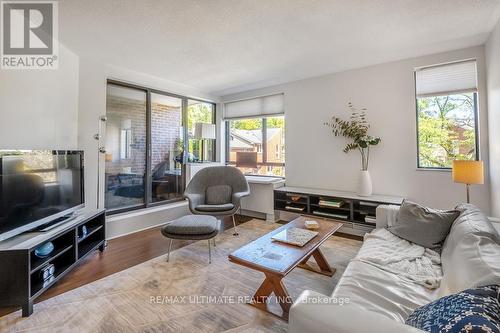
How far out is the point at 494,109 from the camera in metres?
2.43

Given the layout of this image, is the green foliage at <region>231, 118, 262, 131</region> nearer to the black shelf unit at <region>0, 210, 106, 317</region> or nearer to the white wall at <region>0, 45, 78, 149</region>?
the white wall at <region>0, 45, 78, 149</region>

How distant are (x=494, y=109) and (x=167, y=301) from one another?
3.73 meters

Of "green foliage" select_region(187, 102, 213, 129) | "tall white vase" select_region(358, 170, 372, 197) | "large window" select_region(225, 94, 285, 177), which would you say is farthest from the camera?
"green foliage" select_region(187, 102, 213, 129)

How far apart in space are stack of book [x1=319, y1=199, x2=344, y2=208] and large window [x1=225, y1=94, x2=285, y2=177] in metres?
1.18

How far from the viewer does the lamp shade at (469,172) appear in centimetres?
229

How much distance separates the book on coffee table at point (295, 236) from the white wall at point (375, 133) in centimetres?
177

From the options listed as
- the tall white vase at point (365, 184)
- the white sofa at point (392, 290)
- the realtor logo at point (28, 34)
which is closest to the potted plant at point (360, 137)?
the tall white vase at point (365, 184)

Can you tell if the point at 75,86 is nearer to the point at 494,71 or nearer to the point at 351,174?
the point at 351,174

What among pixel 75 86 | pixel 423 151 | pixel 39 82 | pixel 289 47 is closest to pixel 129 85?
pixel 75 86

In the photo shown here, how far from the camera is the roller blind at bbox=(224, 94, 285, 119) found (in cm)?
439

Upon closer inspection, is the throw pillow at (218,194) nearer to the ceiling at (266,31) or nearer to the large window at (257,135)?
the large window at (257,135)

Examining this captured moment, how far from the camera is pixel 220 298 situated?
6.22ft

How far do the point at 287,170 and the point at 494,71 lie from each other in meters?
2.85

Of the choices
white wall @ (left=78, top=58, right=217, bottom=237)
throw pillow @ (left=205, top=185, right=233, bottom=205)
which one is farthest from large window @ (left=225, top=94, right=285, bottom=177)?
white wall @ (left=78, top=58, right=217, bottom=237)
